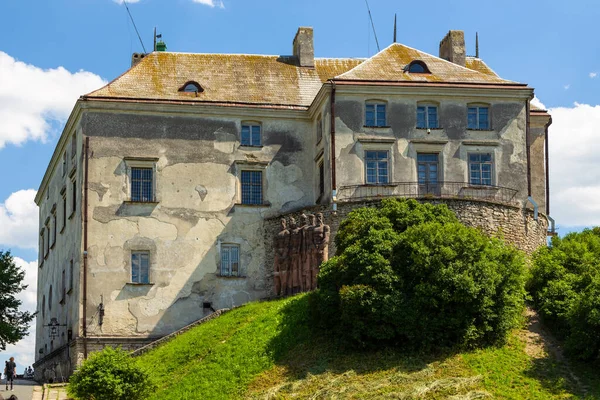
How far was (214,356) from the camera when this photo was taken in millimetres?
45250

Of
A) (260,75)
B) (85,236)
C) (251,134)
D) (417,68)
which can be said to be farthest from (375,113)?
(85,236)

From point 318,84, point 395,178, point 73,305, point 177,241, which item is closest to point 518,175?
point 395,178

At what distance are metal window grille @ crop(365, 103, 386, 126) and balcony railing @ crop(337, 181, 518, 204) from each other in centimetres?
281

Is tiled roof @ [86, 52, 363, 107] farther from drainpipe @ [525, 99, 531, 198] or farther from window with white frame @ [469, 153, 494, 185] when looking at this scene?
drainpipe @ [525, 99, 531, 198]

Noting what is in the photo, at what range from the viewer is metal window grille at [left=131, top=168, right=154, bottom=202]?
54938 mm

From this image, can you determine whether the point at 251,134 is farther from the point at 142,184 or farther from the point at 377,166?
the point at 377,166

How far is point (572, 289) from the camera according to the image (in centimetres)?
4659

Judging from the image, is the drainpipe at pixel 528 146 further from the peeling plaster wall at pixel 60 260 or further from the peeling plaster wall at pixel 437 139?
the peeling plaster wall at pixel 60 260

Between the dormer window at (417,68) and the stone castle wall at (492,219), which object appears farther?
the dormer window at (417,68)

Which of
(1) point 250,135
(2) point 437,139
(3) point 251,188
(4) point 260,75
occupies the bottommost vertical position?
(3) point 251,188

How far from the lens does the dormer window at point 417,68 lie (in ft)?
184

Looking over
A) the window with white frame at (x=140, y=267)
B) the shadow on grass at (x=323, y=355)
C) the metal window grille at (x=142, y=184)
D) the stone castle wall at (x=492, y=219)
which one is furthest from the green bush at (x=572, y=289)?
the metal window grille at (x=142, y=184)

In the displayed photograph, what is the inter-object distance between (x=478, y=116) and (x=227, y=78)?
1173 cm

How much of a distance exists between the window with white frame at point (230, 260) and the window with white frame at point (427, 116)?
9.44 metres
